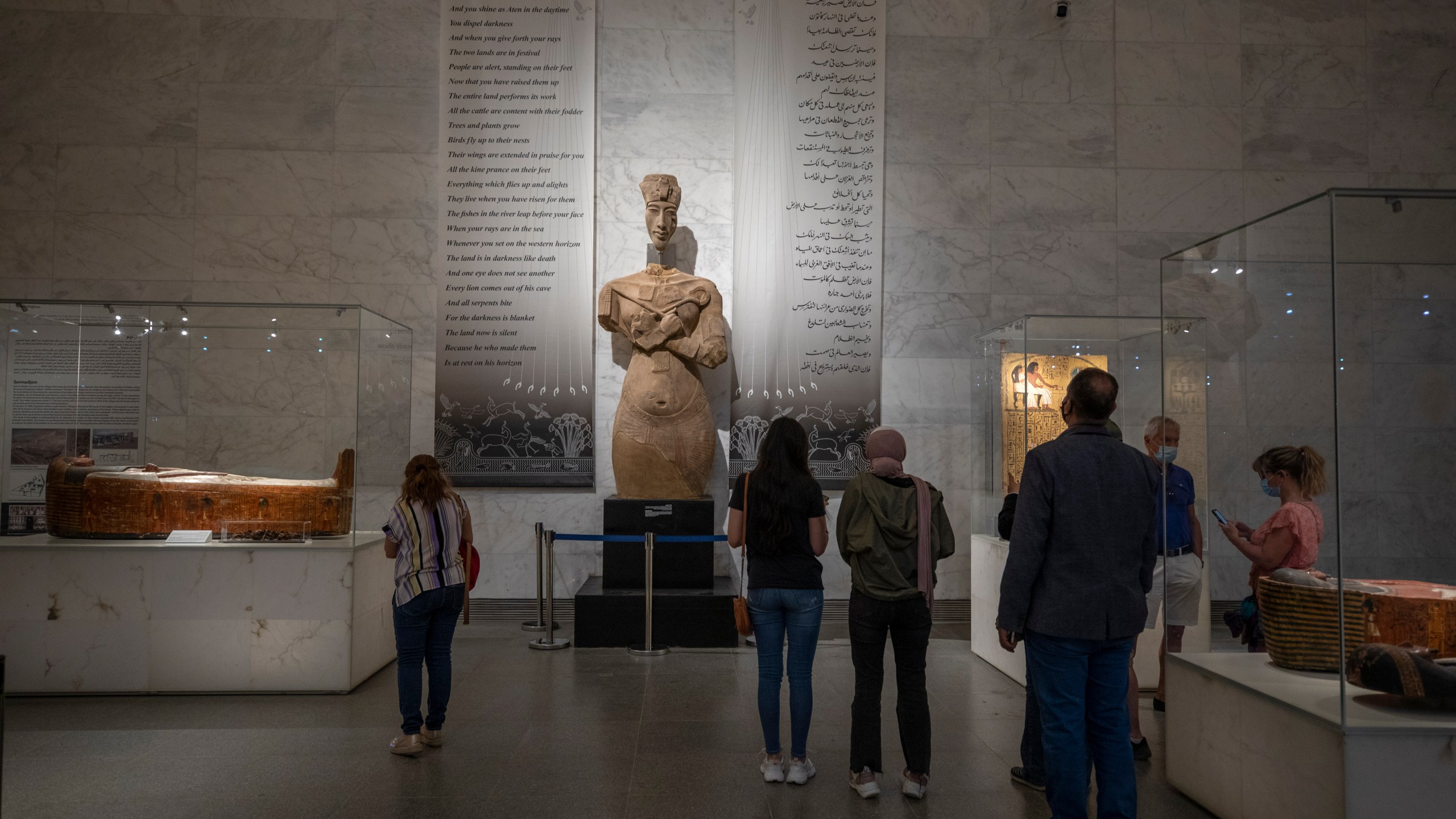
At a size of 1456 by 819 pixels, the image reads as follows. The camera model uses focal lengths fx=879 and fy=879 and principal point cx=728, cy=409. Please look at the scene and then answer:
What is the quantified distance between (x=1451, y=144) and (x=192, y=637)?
11.5 metres

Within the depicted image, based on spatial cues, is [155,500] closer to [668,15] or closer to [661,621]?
[661,621]

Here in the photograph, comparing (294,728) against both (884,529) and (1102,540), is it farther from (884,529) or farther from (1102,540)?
(1102,540)

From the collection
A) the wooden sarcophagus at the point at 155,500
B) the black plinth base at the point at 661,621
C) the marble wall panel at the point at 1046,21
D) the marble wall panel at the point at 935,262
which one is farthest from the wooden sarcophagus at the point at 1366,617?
the marble wall panel at the point at 1046,21

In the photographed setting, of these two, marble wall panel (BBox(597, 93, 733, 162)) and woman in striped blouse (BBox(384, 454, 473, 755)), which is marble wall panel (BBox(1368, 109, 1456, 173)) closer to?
marble wall panel (BBox(597, 93, 733, 162))

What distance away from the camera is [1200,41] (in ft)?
28.4

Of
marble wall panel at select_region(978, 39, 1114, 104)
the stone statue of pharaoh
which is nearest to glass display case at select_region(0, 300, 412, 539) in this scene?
the stone statue of pharaoh

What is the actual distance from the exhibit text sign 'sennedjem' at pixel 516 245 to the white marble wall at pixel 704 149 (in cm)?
21

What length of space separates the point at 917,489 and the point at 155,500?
4.39m

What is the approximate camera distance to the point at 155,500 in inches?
200

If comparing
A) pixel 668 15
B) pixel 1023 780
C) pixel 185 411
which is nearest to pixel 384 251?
pixel 185 411

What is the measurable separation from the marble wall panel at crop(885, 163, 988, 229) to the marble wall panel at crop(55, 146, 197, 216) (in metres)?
6.56

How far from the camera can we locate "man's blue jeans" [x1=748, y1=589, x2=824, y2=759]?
11.5 ft

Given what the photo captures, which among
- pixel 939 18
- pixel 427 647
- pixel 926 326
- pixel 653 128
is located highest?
pixel 939 18

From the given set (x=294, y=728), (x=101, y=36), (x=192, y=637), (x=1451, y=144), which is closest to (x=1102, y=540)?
(x=294, y=728)
